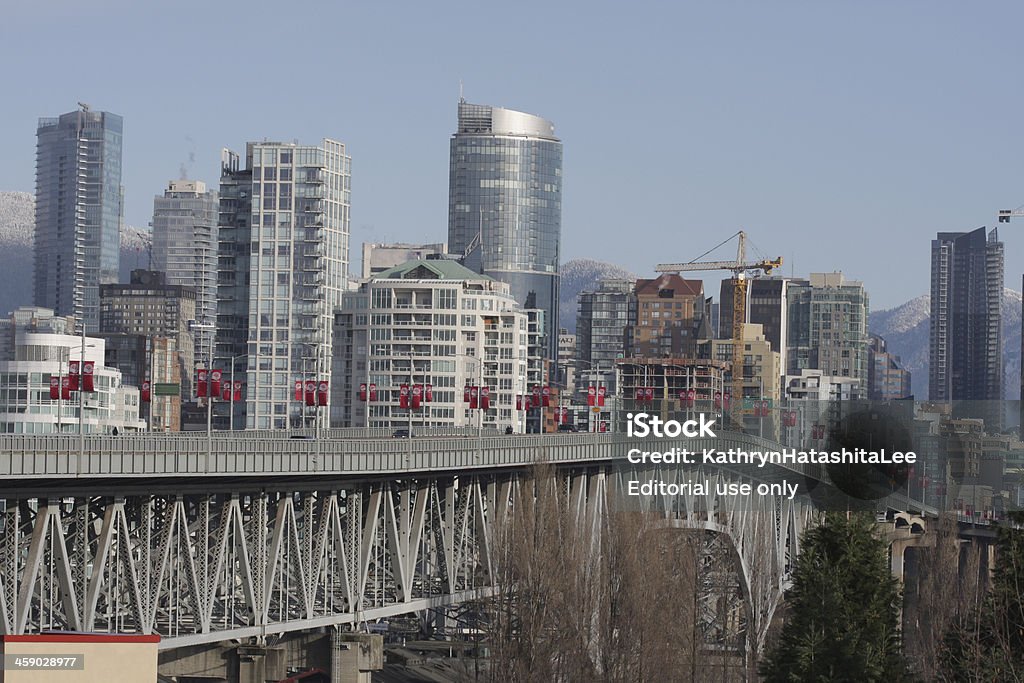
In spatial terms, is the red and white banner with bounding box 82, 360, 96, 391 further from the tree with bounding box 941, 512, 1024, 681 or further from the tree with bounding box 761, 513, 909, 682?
the tree with bounding box 941, 512, 1024, 681

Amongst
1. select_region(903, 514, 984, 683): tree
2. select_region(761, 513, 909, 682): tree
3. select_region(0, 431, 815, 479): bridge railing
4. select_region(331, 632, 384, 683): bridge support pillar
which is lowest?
select_region(331, 632, 384, 683): bridge support pillar

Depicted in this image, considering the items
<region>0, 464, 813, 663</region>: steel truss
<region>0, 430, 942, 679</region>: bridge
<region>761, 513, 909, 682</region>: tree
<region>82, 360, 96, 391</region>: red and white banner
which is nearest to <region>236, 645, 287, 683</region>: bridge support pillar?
<region>0, 430, 942, 679</region>: bridge

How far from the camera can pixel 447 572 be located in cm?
10481

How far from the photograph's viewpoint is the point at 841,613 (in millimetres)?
67062

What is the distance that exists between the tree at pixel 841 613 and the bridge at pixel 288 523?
14.7 metres

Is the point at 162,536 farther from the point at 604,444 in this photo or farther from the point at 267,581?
the point at 604,444

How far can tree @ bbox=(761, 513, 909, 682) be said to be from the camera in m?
65.7

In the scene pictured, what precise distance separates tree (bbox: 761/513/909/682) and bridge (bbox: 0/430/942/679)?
14.7m

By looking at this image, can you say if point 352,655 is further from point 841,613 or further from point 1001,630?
point 1001,630

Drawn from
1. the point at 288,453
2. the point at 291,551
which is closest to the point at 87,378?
the point at 288,453

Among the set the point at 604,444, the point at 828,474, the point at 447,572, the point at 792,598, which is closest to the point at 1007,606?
the point at 792,598

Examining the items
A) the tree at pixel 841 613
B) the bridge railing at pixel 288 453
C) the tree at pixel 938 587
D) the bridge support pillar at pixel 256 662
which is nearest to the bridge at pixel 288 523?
the bridge railing at pixel 288 453

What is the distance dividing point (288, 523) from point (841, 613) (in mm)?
31445

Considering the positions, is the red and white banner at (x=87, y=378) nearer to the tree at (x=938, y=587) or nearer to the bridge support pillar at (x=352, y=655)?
the bridge support pillar at (x=352, y=655)
